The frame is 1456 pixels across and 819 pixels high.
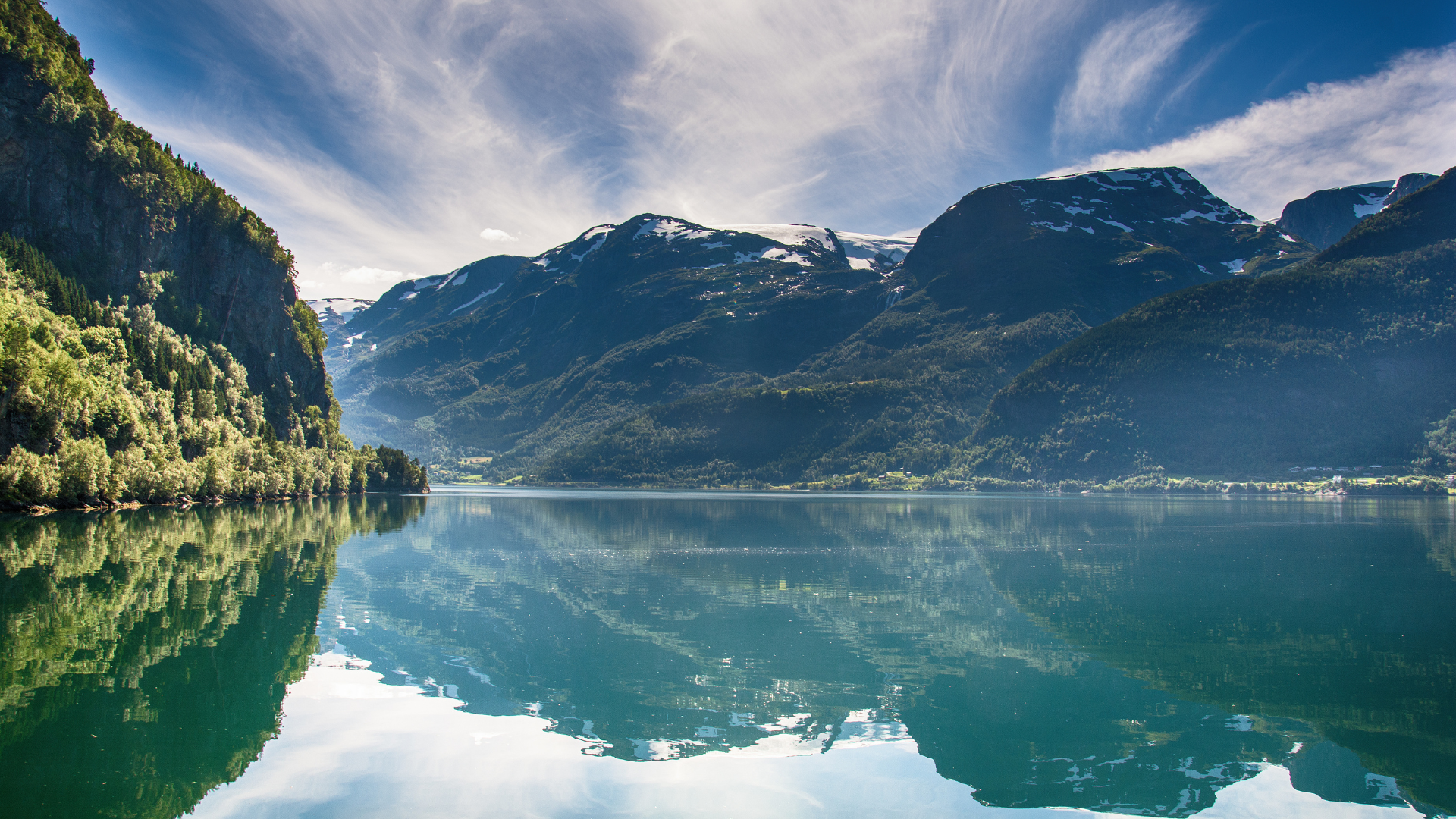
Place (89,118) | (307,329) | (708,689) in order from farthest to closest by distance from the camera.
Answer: (307,329) < (89,118) < (708,689)

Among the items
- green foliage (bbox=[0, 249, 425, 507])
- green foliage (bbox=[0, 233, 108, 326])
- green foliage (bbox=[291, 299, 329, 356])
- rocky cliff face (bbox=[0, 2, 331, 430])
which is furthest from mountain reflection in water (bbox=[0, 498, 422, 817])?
green foliage (bbox=[291, 299, 329, 356])

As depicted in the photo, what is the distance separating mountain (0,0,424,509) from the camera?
5750cm

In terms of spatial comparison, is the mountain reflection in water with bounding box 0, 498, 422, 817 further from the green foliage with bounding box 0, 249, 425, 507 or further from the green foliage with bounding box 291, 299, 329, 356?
the green foliage with bounding box 291, 299, 329, 356

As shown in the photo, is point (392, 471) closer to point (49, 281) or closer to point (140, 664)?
point (49, 281)

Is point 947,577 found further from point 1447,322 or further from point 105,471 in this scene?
point 1447,322

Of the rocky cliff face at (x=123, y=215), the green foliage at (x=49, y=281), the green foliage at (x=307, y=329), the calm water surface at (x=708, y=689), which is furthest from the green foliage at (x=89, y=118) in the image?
the calm water surface at (x=708, y=689)

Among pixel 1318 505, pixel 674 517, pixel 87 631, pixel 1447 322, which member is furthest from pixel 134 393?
pixel 1447 322

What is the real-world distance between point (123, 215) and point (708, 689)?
400ft

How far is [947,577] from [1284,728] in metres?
23.2

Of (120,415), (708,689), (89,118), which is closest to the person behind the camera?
(708,689)

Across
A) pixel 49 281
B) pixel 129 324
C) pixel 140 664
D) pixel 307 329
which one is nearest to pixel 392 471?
pixel 307 329

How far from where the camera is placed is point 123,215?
10350cm

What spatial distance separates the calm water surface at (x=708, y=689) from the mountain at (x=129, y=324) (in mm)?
21471

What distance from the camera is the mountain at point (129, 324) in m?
57.5
